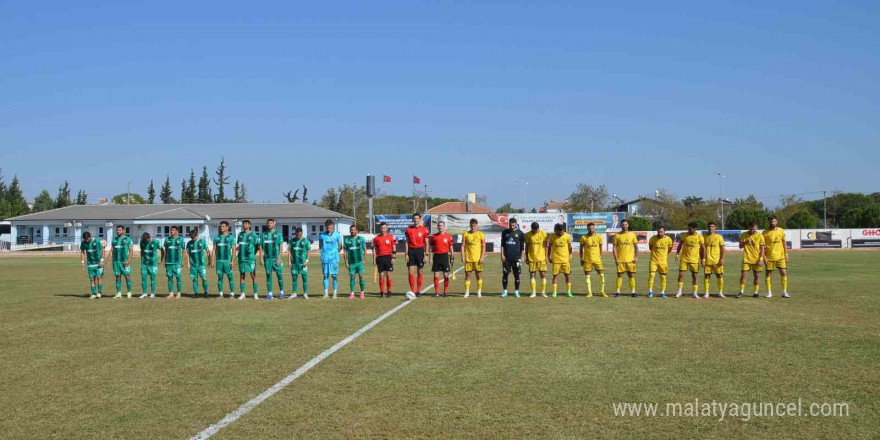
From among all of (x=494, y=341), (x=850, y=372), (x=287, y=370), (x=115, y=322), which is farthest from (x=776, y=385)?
(x=115, y=322)

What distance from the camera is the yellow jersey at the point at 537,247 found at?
16703mm

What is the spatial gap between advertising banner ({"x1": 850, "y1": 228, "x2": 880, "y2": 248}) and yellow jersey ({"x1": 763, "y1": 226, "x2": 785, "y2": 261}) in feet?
156

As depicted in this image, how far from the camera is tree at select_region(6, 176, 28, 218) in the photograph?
295ft

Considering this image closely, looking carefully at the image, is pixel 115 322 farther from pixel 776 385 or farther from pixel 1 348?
pixel 776 385

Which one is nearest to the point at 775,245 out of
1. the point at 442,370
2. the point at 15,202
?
the point at 442,370

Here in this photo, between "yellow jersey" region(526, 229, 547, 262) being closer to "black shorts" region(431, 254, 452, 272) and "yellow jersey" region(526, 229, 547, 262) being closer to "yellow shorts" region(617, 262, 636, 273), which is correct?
"yellow shorts" region(617, 262, 636, 273)

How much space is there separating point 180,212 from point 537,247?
67003 millimetres

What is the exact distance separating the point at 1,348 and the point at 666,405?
8919mm

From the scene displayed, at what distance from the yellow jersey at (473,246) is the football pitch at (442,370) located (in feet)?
8.92

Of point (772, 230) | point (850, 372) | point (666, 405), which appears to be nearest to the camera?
point (666, 405)

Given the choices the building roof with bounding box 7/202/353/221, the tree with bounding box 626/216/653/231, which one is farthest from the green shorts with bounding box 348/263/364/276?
the building roof with bounding box 7/202/353/221

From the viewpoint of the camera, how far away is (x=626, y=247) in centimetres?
1683

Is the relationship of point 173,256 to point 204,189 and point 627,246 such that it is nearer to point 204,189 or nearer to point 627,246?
point 627,246

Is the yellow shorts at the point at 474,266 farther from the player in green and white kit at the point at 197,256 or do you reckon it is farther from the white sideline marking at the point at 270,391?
the player in green and white kit at the point at 197,256
